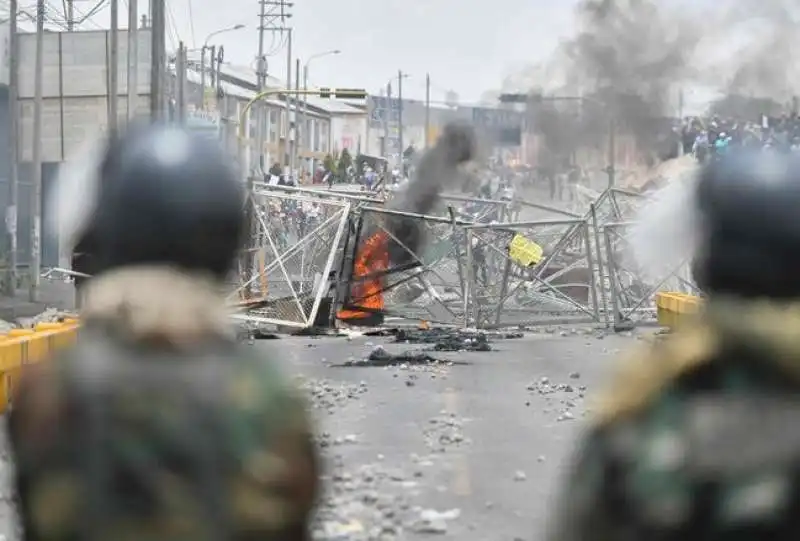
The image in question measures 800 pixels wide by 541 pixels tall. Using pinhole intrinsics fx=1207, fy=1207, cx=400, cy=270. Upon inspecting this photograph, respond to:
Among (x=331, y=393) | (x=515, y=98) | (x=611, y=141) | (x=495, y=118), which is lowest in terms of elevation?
(x=331, y=393)

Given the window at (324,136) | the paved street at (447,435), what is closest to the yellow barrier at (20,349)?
the paved street at (447,435)

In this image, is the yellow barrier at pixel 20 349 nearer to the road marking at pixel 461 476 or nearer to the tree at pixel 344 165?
the road marking at pixel 461 476

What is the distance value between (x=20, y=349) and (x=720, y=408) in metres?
8.60

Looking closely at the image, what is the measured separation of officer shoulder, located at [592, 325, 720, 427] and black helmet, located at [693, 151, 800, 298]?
0.11m

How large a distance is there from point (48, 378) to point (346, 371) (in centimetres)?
1154

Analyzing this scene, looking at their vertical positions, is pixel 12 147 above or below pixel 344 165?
above

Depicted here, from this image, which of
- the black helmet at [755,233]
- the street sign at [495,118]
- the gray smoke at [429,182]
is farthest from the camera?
the street sign at [495,118]

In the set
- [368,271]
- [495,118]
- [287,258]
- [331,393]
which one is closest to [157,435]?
[331,393]

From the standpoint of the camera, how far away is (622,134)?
37.7 m

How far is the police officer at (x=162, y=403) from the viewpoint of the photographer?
6.20 ft

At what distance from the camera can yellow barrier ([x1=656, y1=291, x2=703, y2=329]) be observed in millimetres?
16391

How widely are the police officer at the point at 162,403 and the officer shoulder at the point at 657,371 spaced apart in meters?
0.51

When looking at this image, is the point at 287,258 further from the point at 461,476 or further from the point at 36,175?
the point at 461,476

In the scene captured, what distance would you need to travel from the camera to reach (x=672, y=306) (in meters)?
17.4
